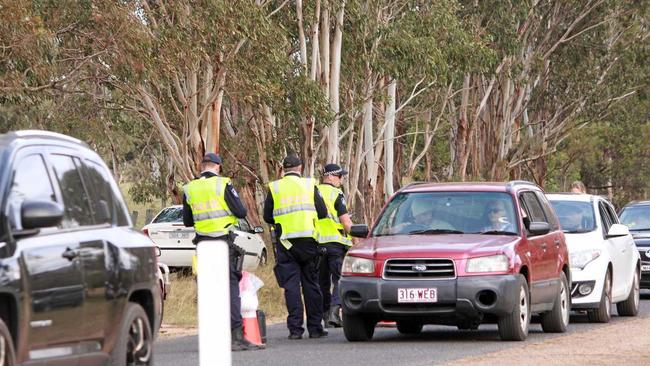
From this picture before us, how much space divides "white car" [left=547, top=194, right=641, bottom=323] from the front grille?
3822mm

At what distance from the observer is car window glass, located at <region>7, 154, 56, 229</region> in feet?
23.7

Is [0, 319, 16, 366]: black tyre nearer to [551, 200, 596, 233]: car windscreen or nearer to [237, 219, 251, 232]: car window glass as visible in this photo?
[551, 200, 596, 233]: car windscreen

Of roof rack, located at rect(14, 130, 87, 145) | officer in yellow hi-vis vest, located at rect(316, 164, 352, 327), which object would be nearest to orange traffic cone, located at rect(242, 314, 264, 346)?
officer in yellow hi-vis vest, located at rect(316, 164, 352, 327)

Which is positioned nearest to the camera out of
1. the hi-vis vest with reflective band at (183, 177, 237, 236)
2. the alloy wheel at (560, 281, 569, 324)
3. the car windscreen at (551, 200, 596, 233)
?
the hi-vis vest with reflective band at (183, 177, 237, 236)

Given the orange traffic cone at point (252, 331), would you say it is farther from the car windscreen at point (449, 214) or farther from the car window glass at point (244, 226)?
the car window glass at point (244, 226)

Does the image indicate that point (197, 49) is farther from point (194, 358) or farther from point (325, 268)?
point (194, 358)

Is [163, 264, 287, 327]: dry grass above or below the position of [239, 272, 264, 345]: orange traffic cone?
below

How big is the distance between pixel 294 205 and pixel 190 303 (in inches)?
222

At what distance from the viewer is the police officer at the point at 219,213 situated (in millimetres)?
14039

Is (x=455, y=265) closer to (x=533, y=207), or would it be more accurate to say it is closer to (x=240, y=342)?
(x=240, y=342)

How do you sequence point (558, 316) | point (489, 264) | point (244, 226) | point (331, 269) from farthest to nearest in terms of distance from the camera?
1. point (244, 226)
2. point (331, 269)
3. point (558, 316)
4. point (489, 264)

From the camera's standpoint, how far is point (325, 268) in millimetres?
16953

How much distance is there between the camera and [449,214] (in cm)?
1532

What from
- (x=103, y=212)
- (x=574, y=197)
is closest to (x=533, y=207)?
(x=574, y=197)
